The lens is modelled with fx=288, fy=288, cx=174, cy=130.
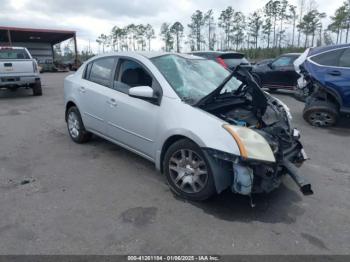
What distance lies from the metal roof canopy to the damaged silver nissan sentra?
26515mm

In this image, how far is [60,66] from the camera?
102 feet

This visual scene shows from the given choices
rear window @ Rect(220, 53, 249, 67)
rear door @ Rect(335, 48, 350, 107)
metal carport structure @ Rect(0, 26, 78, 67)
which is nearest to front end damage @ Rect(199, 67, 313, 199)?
rear door @ Rect(335, 48, 350, 107)

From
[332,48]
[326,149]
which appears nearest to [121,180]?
[326,149]

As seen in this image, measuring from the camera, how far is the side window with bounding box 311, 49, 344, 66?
6.39 m

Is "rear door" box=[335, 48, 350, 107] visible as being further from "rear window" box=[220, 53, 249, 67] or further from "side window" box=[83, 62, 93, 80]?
"side window" box=[83, 62, 93, 80]

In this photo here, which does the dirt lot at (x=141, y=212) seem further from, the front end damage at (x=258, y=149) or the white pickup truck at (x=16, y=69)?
the white pickup truck at (x=16, y=69)

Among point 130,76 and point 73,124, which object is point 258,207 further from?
point 73,124

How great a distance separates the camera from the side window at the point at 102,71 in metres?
4.43

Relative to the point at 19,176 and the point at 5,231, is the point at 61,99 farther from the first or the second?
the point at 5,231

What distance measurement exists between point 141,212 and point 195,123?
1.13 m

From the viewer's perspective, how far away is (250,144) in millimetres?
2814

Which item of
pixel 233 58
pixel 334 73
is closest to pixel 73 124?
pixel 334 73

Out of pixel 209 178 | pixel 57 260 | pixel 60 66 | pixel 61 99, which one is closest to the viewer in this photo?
pixel 57 260

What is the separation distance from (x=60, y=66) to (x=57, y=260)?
31786 mm
